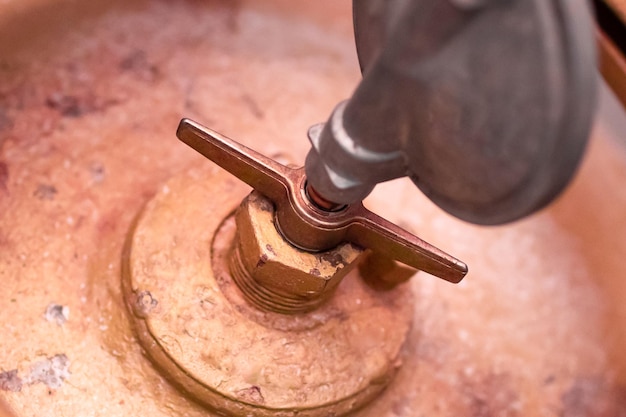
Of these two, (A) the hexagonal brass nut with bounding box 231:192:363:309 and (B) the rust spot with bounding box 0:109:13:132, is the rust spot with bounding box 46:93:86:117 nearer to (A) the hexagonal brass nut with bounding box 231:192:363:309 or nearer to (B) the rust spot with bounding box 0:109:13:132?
(B) the rust spot with bounding box 0:109:13:132

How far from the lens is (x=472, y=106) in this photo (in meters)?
0.28

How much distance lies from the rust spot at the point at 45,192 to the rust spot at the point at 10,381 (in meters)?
0.15

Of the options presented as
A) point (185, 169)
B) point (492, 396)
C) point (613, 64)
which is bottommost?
point (492, 396)

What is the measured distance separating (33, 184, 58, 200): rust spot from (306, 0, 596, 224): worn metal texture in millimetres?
280

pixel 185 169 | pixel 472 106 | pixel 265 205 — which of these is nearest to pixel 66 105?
pixel 185 169

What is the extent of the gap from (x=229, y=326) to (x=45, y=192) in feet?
0.66

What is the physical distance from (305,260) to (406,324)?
149mm

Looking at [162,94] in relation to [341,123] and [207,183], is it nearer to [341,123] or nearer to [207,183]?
[207,183]

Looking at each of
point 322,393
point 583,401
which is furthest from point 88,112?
point 583,401

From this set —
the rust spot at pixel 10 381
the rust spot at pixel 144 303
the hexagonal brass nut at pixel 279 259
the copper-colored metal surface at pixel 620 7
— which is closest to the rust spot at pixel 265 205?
the hexagonal brass nut at pixel 279 259

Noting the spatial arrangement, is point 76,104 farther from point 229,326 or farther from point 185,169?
point 229,326

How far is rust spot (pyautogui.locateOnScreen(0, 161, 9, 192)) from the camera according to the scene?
1.66 feet

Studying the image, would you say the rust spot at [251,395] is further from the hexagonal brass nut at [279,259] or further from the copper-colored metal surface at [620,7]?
the copper-colored metal surface at [620,7]

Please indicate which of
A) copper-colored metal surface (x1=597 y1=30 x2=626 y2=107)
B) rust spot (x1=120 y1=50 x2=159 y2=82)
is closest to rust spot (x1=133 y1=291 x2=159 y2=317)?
rust spot (x1=120 y1=50 x2=159 y2=82)
